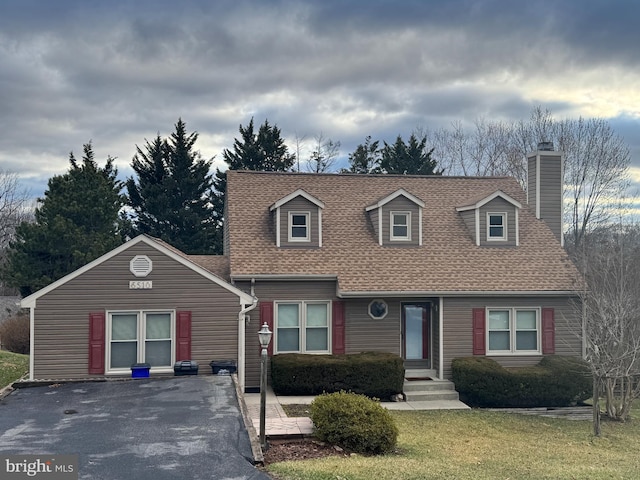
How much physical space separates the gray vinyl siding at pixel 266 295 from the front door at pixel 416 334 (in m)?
2.66

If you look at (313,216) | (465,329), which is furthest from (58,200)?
(465,329)

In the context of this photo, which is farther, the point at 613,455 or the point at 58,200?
the point at 58,200

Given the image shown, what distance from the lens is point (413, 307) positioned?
1834cm

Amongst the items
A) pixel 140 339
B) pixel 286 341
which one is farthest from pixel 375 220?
pixel 140 339

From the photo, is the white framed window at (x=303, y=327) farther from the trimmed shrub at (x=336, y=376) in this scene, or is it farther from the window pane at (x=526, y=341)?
the window pane at (x=526, y=341)

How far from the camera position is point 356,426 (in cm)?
1006

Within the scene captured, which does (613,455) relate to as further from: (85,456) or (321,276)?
(85,456)

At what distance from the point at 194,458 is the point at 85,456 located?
65.2 inches

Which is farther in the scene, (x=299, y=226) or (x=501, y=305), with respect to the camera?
(x=299, y=226)

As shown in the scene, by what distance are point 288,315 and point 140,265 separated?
4741 millimetres

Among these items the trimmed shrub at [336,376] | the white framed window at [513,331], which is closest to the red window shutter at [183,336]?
the trimmed shrub at [336,376]

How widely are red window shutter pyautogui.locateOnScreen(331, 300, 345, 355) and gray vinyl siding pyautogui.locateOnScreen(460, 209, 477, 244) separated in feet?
18.1

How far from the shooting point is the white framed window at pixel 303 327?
57.0ft

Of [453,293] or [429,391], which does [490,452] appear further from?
[453,293]
